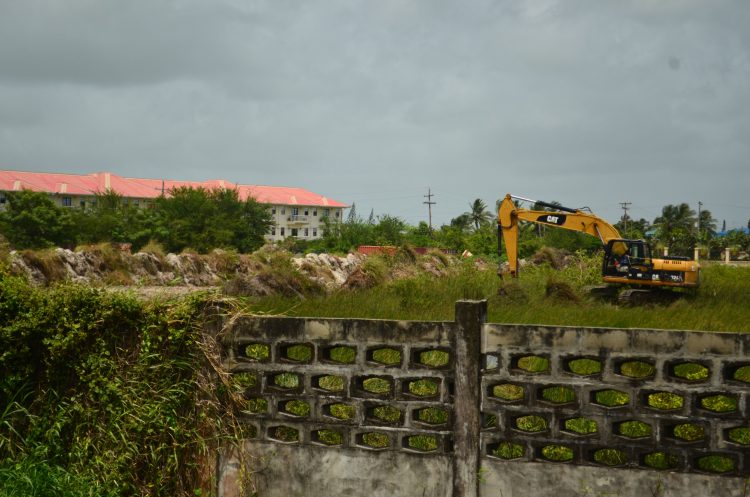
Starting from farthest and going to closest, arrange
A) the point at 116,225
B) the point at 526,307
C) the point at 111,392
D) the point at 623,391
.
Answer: the point at 116,225 → the point at 526,307 → the point at 111,392 → the point at 623,391

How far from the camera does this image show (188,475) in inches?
233

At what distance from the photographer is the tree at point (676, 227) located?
71.6 m

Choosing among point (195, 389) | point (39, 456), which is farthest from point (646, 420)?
point (39, 456)

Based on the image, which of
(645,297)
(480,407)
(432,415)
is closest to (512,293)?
(645,297)

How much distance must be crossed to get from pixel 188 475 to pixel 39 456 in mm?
1139

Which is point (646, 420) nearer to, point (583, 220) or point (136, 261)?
point (583, 220)

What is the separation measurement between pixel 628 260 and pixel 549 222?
312 cm

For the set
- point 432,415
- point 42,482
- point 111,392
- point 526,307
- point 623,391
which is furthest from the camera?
point 526,307

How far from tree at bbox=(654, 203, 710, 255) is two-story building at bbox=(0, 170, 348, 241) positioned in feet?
113

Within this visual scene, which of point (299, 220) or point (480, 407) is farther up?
point (299, 220)

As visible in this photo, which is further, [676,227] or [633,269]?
[676,227]

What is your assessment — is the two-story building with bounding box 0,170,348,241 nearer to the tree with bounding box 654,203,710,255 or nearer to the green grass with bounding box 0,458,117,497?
the tree with bounding box 654,203,710,255

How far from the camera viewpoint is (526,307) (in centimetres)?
1548

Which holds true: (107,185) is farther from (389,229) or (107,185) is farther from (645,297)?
(645,297)
